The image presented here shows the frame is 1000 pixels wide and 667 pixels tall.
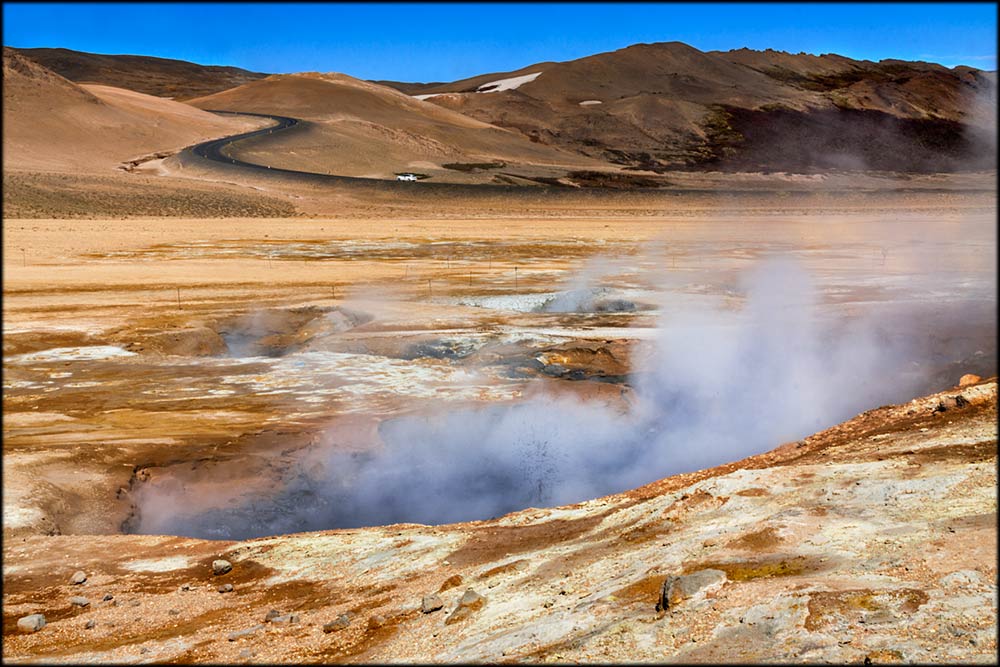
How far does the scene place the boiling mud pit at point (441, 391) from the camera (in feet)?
39.2

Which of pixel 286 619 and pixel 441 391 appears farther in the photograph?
pixel 441 391

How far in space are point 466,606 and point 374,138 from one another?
92017mm

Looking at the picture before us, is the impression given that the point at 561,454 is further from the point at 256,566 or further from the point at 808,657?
the point at 808,657

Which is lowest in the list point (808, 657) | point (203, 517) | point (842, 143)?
point (203, 517)

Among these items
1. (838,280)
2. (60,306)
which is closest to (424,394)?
(60,306)

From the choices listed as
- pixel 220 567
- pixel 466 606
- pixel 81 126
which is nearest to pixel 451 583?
pixel 466 606

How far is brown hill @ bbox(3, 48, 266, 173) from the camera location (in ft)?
230

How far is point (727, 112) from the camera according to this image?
12406cm

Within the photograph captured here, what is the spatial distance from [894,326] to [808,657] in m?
16.4

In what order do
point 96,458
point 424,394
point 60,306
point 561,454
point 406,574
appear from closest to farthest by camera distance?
point 406,574
point 96,458
point 561,454
point 424,394
point 60,306

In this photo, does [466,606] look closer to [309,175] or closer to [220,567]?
[220,567]

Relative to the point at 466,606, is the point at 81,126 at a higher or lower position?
higher

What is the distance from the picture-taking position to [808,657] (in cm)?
487

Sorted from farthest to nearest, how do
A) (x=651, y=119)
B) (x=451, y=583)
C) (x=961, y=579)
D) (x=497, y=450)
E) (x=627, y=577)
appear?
(x=651, y=119), (x=497, y=450), (x=451, y=583), (x=627, y=577), (x=961, y=579)
